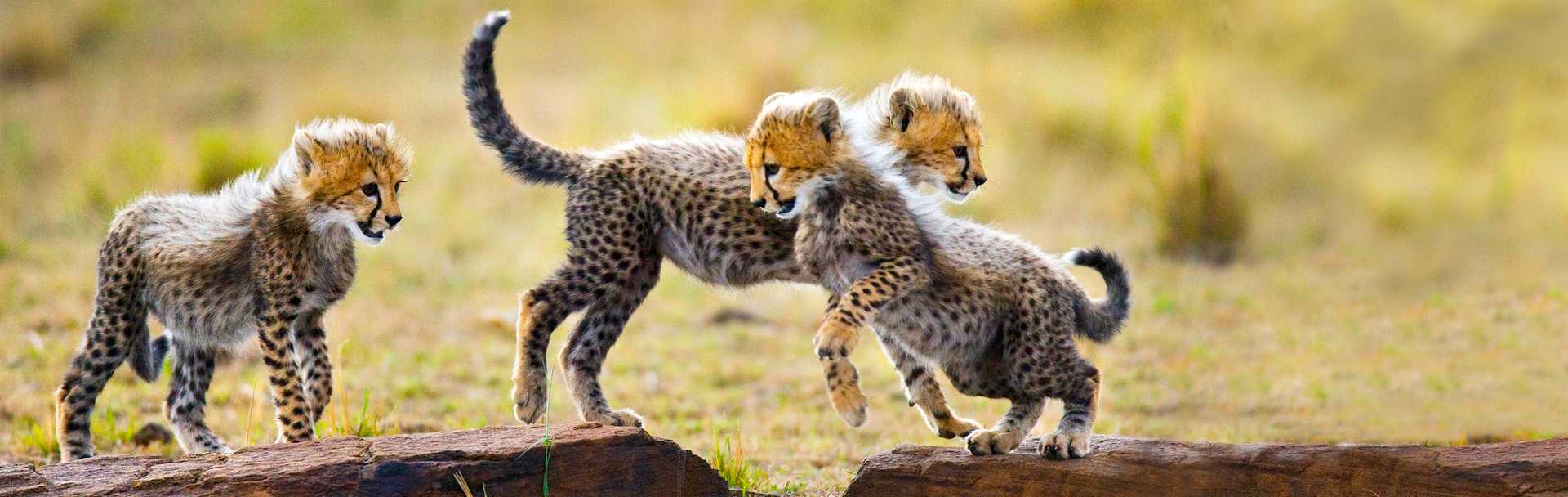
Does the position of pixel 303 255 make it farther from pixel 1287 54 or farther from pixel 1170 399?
pixel 1287 54

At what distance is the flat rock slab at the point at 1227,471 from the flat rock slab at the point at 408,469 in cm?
58

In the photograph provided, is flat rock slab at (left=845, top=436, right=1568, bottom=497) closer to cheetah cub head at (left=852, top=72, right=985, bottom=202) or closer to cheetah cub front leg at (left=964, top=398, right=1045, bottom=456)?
cheetah cub front leg at (left=964, top=398, right=1045, bottom=456)

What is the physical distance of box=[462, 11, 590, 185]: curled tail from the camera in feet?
15.7

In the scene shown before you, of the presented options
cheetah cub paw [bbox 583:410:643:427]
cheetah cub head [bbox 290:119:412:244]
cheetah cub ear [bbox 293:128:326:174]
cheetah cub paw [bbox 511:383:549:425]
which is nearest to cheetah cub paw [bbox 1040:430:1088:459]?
cheetah cub paw [bbox 583:410:643:427]

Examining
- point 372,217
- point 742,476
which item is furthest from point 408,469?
point 742,476

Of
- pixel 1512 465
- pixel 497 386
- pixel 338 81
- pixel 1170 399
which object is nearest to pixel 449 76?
pixel 338 81

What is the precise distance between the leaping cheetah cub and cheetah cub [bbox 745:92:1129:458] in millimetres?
160

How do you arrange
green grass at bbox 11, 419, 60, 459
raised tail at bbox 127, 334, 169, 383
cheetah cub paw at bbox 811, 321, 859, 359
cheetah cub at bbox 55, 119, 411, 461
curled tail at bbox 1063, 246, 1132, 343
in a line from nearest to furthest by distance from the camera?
cheetah cub paw at bbox 811, 321, 859, 359 → cheetah cub at bbox 55, 119, 411, 461 → curled tail at bbox 1063, 246, 1132, 343 → raised tail at bbox 127, 334, 169, 383 → green grass at bbox 11, 419, 60, 459

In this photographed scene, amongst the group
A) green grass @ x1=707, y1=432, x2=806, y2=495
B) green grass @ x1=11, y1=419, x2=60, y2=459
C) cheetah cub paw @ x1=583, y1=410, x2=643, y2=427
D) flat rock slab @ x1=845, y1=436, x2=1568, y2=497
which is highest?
green grass @ x1=11, y1=419, x2=60, y2=459

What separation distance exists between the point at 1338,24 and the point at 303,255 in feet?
18.2

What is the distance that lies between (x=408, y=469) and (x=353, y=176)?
83 centimetres

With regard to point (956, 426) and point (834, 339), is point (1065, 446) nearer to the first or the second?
point (956, 426)

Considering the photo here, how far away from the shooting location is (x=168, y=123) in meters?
11.6

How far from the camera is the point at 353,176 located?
4215 mm
